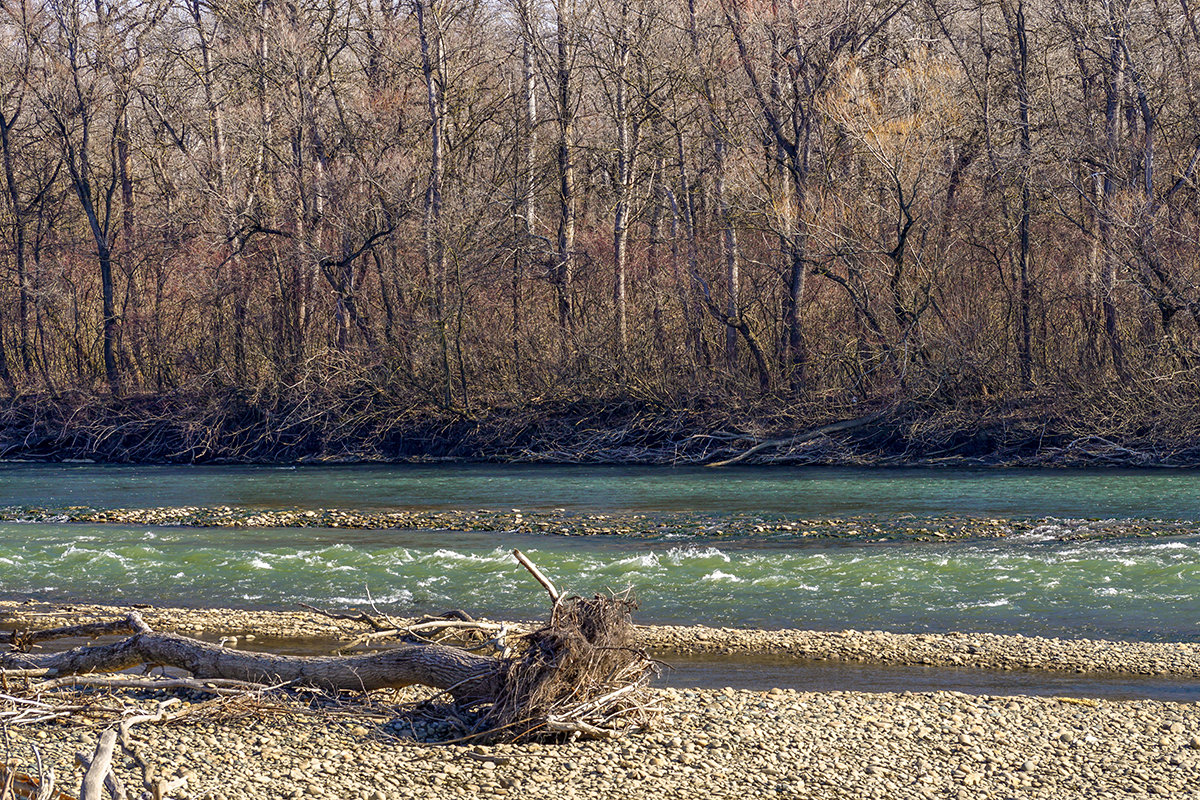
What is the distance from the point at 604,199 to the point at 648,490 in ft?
41.7

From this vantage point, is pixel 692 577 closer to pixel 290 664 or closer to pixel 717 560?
pixel 717 560

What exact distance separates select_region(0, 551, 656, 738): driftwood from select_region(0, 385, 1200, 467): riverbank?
58.7 ft

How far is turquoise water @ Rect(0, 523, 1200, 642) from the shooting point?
1122cm

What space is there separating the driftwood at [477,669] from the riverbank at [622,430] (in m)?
17.9

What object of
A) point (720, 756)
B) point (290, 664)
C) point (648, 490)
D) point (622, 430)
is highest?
point (622, 430)

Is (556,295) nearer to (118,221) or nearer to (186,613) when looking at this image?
(118,221)

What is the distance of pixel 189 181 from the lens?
2969cm

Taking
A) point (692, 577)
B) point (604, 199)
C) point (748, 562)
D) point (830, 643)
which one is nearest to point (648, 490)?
point (748, 562)

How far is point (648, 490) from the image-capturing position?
2116cm

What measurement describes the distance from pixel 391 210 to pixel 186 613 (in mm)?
18666

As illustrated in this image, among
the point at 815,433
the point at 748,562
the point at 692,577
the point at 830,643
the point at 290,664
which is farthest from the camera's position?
the point at 815,433

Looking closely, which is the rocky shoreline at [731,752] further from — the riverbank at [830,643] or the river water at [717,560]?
the river water at [717,560]

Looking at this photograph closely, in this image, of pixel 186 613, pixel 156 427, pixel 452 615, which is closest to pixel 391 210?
pixel 156 427

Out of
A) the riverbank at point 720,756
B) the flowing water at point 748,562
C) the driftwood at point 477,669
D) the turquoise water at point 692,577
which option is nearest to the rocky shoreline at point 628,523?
the flowing water at point 748,562
